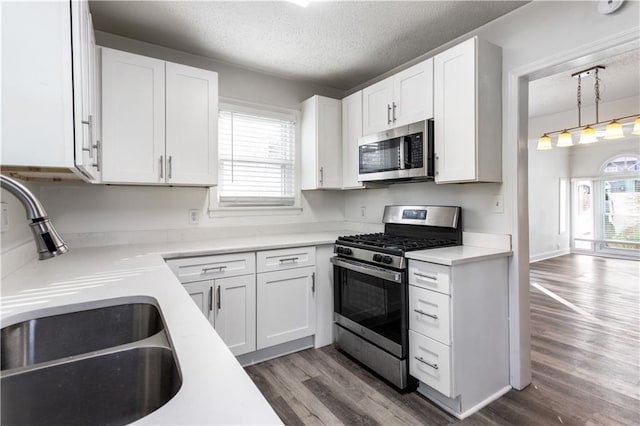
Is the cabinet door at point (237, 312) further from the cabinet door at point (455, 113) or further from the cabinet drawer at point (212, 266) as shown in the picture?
the cabinet door at point (455, 113)

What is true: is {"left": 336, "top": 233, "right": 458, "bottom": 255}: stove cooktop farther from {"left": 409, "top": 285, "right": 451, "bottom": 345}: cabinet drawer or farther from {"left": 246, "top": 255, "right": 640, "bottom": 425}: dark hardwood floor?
{"left": 246, "top": 255, "right": 640, "bottom": 425}: dark hardwood floor

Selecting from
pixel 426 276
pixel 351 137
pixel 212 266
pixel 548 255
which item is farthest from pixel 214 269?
pixel 548 255

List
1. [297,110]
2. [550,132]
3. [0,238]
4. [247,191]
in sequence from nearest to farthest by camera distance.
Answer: [0,238], [247,191], [297,110], [550,132]

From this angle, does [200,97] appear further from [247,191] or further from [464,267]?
[464,267]

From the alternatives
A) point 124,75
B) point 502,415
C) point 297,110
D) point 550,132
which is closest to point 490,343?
point 502,415

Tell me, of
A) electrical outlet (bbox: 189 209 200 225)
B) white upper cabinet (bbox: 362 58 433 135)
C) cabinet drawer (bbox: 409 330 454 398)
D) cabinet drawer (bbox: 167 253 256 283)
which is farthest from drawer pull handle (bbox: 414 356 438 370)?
electrical outlet (bbox: 189 209 200 225)

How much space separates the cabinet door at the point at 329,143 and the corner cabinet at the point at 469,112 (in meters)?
1.17

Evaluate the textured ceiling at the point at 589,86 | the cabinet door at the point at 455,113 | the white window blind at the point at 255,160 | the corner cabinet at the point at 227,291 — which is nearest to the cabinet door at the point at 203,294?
the corner cabinet at the point at 227,291

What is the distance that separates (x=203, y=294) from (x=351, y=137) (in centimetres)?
194

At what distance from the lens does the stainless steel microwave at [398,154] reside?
2.33m

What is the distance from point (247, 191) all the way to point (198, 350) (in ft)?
8.00

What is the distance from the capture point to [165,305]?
3.54 feet

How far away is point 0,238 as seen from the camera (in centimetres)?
142

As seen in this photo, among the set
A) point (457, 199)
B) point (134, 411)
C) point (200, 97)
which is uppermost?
point (200, 97)
